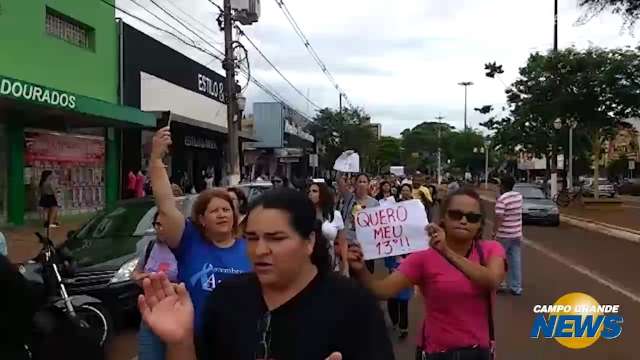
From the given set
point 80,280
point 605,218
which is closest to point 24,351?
point 80,280

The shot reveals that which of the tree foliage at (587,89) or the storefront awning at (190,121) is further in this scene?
the tree foliage at (587,89)

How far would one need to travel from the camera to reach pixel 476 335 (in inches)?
152

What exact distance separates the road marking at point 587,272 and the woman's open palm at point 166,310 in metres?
9.89

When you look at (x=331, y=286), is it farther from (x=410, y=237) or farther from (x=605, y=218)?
(x=605, y=218)

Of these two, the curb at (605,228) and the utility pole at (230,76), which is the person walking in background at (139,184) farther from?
the curb at (605,228)

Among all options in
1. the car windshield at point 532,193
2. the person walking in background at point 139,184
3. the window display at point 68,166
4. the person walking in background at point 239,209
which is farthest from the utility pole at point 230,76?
the person walking in background at point 239,209

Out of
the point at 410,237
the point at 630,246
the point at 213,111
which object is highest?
the point at 213,111

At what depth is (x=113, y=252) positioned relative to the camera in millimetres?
9164

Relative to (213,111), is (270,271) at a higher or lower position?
lower

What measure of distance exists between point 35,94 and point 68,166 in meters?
6.19

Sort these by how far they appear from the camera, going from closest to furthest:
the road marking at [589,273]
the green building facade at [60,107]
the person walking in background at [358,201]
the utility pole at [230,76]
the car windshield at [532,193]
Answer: the person walking in background at [358,201], the road marking at [589,273], the green building facade at [60,107], the utility pole at [230,76], the car windshield at [532,193]

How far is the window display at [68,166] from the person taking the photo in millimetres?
21141

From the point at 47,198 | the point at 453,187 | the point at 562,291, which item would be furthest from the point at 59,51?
the point at 453,187

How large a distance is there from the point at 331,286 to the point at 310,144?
6215 centimetres
